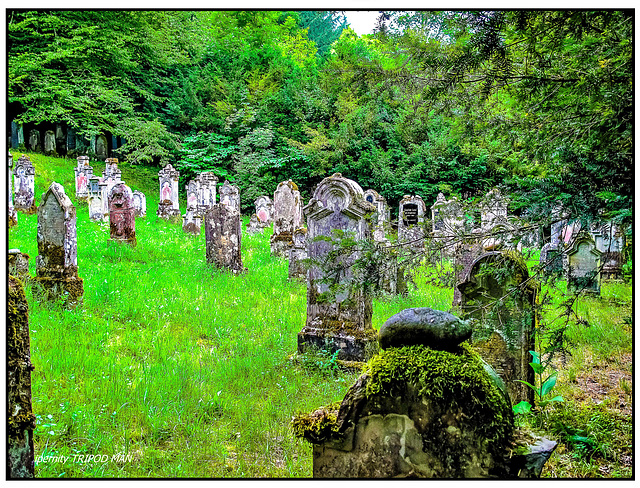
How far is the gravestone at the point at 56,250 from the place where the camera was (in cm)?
621

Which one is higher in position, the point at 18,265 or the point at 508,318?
the point at 18,265

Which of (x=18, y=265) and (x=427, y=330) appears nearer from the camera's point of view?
(x=427, y=330)

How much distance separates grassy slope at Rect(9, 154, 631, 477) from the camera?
311 centimetres

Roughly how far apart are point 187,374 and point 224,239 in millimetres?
5145

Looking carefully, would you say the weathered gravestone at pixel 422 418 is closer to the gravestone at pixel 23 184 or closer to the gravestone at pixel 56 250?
the gravestone at pixel 56 250

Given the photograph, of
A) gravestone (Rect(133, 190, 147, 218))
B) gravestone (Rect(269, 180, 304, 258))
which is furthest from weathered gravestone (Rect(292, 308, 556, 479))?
gravestone (Rect(133, 190, 147, 218))

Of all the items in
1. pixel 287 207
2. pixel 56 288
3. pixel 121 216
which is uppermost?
pixel 287 207

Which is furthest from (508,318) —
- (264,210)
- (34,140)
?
(34,140)

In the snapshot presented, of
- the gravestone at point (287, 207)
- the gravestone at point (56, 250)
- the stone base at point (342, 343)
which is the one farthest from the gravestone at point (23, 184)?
the stone base at point (342, 343)

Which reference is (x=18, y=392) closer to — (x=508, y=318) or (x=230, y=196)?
(x=508, y=318)

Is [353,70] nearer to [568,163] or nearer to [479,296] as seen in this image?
[568,163]

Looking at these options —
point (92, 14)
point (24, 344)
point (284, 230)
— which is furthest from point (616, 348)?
point (92, 14)

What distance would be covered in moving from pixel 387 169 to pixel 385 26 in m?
20.9

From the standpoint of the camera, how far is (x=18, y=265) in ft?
22.3
